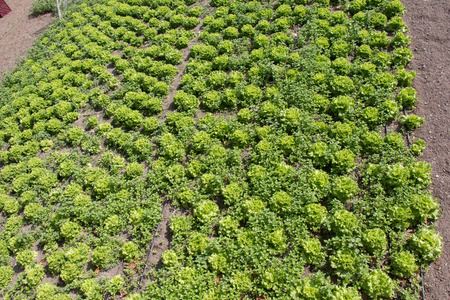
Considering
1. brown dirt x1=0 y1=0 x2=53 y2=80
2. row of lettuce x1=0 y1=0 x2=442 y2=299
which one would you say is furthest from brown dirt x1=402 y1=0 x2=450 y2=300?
brown dirt x1=0 y1=0 x2=53 y2=80

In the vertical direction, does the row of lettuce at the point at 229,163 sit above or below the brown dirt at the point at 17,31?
below

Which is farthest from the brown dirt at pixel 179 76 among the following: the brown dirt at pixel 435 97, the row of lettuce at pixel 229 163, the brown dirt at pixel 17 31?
the brown dirt at pixel 17 31

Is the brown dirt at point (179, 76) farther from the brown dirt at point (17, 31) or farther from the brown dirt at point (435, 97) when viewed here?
the brown dirt at point (17, 31)

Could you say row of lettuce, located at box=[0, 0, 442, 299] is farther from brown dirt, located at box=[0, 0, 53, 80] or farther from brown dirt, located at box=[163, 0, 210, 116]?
brown dirt, located at box=[0, 0, 53, 80]

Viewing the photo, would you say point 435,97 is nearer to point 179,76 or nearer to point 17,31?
point 179,76

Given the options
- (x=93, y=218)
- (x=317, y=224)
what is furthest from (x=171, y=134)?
(x=317, y=224)

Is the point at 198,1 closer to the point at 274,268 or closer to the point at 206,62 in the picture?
the point at 206,62
